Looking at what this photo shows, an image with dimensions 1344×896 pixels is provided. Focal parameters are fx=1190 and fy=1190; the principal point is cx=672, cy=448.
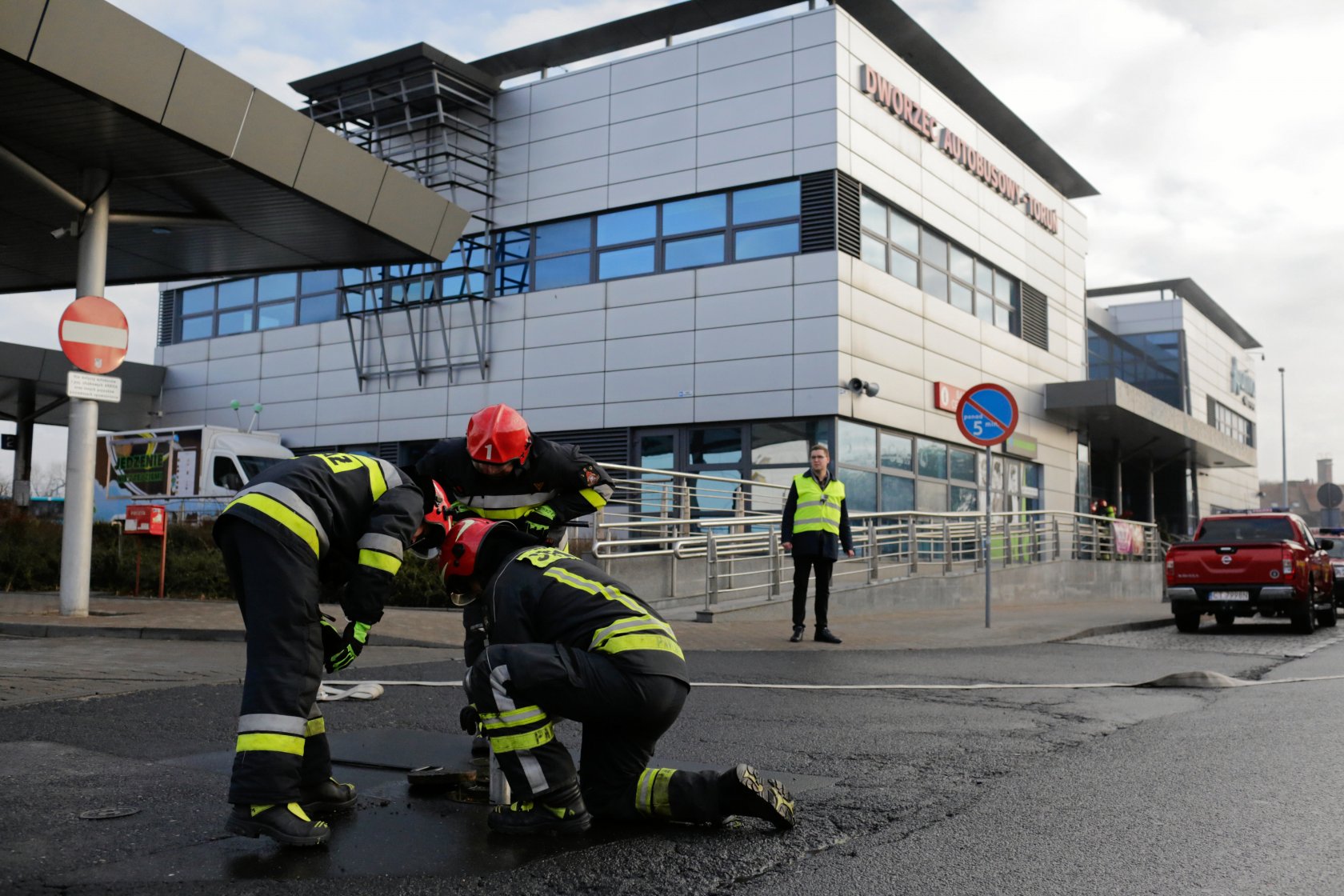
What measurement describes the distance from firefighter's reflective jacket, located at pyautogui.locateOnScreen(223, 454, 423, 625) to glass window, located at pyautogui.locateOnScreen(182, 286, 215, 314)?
30620mm

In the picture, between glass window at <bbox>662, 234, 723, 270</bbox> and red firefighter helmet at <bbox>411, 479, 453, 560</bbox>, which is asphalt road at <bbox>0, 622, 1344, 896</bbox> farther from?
glass window at <bbox>662, 234, 723, 270</bbox>

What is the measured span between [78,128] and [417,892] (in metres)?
11.6

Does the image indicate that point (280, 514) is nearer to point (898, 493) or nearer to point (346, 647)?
A: point (346, 647)

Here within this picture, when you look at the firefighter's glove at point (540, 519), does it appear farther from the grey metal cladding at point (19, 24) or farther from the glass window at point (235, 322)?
the glass window at point (235, 322)

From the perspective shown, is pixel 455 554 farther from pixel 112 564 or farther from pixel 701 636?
pixel 112 564

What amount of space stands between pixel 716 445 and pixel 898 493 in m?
4.09

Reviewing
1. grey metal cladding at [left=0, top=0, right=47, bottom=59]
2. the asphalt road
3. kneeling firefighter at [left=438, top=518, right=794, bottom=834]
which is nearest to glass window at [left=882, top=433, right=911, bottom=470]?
the asphalt road

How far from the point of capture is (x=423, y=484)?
16.4ft

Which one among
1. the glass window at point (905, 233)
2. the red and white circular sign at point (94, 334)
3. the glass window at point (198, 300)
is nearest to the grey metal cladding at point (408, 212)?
the red and white circular sign at point (94, 334)

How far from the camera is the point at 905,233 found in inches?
1003

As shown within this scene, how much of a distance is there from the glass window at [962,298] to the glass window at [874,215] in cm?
363

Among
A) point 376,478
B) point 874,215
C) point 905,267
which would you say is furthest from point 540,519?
point 905,267

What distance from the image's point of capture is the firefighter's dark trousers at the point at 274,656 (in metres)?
3.75

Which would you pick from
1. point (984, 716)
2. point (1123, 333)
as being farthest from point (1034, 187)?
point (984, 716)
